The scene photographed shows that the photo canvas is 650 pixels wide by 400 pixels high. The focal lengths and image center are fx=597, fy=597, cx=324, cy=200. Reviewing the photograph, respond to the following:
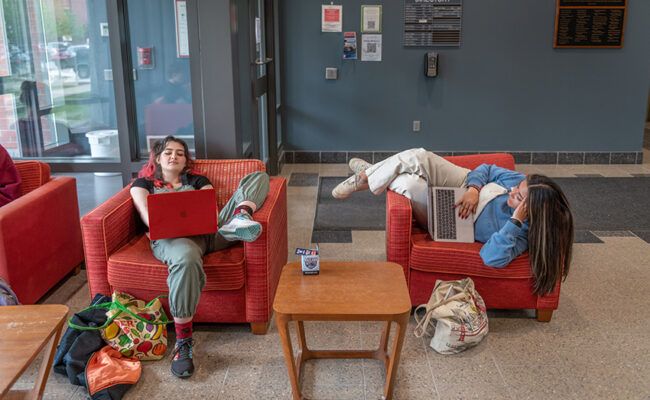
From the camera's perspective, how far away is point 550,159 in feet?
20.0

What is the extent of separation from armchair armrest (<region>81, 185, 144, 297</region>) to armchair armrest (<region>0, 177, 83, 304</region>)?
39 centimetres

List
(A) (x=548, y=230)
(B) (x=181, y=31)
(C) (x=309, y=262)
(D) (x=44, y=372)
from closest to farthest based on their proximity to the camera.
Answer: (D) (x=44, y=372) < (C) (x=309, y=262) < (A) (x=548, y=230) < (B) (x=181, y=31)

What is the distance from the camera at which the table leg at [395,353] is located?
217cm

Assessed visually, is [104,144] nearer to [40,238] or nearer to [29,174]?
[29,174]

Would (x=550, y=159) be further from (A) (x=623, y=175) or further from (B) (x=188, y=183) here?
(B) (x=188, y=183)

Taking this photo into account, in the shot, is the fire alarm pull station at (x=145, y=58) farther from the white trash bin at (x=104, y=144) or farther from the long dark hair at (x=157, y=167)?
the long dark hair at (x=157, y=167)

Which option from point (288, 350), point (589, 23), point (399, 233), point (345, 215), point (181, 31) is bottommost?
point (345, 215)

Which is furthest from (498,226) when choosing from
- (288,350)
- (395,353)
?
(288,350)

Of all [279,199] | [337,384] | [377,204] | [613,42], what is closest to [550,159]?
[613,42]

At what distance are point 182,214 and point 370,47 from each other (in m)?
3.74

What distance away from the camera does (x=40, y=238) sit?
304 cm

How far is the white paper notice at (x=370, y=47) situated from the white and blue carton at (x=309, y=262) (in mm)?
3859

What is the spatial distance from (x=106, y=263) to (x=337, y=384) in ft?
3.83

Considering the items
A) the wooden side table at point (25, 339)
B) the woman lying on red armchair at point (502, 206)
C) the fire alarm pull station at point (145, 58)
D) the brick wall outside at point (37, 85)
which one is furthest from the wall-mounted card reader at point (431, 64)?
the wooden side table at point (25, 339)
